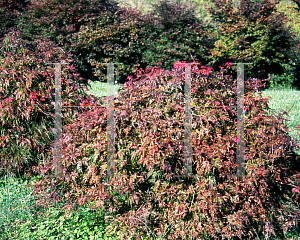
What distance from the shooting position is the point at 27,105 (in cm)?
366

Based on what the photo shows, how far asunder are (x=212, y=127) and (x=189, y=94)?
425 millimetres

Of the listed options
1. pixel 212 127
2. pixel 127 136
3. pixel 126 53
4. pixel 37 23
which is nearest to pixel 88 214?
pixel 127 136

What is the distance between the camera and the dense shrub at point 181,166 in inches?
102

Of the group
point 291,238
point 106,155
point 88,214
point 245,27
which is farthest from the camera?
point 245,27

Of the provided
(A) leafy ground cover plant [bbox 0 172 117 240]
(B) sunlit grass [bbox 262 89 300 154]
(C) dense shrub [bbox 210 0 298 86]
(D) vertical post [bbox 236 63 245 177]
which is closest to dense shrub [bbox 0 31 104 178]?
(A) leafy ground cover plant [bbox 0 172 117 240]

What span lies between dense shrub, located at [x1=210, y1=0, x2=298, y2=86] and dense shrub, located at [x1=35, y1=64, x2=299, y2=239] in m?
8.02

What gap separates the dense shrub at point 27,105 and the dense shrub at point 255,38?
767 cm

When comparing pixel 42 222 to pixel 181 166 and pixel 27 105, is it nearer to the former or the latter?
pixel 27 105

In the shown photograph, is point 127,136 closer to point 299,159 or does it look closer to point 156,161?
point 156,161

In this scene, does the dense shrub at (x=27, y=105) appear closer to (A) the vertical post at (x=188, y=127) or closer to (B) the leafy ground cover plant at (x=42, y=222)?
(B) the leafy ground cover plant at (x=42, y=222)

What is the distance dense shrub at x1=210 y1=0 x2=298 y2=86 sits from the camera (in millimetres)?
10156

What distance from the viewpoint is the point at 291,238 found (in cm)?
292

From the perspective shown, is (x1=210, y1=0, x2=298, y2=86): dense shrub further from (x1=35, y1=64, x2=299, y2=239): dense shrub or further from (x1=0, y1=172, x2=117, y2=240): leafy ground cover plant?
(x1=0, y1=172, x2=117, y2=240): leafy ground cover plant

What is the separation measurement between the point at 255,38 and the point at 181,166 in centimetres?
936
